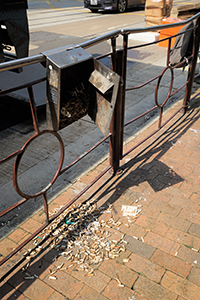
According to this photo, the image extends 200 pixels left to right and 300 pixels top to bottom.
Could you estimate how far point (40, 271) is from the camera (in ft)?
7.92

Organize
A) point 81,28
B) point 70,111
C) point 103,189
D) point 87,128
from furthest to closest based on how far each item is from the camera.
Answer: point 81,28 → point 87,128 → point 103,189 → point 70,111

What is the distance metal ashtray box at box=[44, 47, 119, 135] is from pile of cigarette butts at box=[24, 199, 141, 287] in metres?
1.07

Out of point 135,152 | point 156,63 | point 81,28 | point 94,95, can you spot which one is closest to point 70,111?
point 94,95

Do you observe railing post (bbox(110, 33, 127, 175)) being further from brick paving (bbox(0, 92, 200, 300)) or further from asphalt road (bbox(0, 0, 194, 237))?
asphalt road (bbox(0, 0, 194, 237))

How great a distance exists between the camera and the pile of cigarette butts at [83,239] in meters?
2.47

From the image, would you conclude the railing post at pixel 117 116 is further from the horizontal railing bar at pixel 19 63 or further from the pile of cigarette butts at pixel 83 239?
the horizontal railing bar at pixel 19 63

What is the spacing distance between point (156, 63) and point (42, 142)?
5.34m

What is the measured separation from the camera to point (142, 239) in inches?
105

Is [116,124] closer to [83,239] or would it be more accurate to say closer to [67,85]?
[67,85]

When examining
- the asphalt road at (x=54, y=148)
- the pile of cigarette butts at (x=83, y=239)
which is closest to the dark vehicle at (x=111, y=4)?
the asphalt road at (x=54, y=148)

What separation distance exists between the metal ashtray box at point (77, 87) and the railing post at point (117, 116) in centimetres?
46

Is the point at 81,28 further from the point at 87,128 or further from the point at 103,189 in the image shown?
the point at 103,189

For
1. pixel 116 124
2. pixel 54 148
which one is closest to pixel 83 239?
pixel 116 124

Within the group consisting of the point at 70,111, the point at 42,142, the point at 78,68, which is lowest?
the point at 42,142
